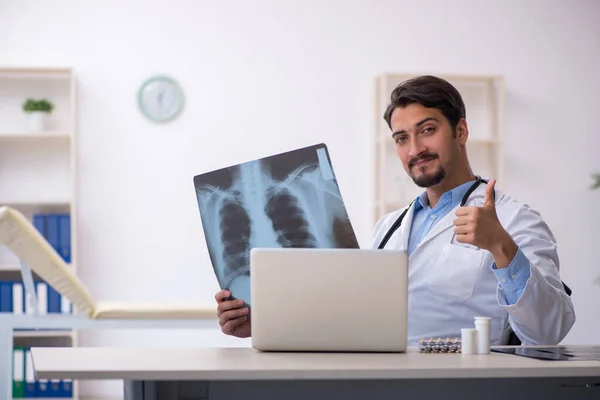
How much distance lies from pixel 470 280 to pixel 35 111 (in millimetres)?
3515

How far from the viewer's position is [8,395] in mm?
3727

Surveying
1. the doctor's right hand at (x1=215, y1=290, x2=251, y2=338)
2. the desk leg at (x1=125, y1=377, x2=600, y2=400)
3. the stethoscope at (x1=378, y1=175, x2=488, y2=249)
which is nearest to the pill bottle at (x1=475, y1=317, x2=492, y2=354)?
the desk leg at (x1=125, y1=377, x2=600, y2=400)

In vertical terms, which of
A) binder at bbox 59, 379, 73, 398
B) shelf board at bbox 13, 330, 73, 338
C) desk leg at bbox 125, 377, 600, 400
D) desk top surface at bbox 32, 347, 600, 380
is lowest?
binder at bbox 59, 379, 73, 398

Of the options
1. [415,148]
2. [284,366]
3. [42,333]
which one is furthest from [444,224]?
[42,333]

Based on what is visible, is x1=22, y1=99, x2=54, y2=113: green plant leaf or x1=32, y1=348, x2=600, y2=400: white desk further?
x1=22, y1=99, x2=54, y2=113: green plant leaf

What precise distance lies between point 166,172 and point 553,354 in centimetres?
384

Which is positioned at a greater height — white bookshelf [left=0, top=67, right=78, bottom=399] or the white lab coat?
white bookshelf [left=0, top=67, right=78, bottom=399]

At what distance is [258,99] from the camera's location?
5.34 m

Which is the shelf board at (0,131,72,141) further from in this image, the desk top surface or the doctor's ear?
the desk top surface

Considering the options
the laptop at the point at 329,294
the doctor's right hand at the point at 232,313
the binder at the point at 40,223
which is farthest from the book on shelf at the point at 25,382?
the laptop at the point at 329,294

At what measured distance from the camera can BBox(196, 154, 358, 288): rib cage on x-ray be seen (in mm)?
1876

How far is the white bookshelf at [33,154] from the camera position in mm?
5129

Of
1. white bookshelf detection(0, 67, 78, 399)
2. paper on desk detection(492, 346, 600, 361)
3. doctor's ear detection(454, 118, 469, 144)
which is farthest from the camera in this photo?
white bookshelf detection(0, 67, 78, 399)

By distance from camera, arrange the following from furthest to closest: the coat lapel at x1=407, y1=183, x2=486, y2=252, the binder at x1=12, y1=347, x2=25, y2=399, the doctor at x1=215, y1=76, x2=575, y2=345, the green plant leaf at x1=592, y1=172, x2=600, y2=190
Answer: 1. the green plant leaf at x1=592, y1=172, x2=600, y2=190
2. the binder at x1=12, y1=347, x2=25, y2=399
3. the coat lapel at x1=407, y1=183, x2=486, y2=252
4. the doctor at x1=215, y1=76, x2=575, y2=345
